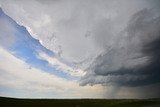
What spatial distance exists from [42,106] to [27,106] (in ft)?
19.8

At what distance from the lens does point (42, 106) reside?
9781cm

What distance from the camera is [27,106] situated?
99500 millimetres

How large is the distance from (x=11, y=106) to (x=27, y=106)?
5752 mm

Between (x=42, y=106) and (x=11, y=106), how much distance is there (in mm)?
11452

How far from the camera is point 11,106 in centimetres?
9844
